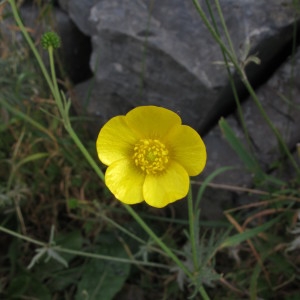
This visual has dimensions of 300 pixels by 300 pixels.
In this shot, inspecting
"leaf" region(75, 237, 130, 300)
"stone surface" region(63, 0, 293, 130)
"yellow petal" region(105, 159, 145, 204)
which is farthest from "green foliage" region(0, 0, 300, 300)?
"yellow petal" region(105, 159, 145, 204)

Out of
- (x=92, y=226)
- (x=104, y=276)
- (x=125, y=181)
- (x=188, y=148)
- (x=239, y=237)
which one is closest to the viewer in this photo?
(x=188, y=148)

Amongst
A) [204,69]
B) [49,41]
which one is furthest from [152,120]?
[204,69]

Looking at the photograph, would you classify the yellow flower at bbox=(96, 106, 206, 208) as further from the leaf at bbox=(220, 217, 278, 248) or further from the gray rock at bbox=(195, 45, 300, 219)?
the gray rock at bbox=(195, 45, 300, 219)

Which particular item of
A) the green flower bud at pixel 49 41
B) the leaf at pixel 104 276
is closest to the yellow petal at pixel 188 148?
the green flower bud at pixel 49 41

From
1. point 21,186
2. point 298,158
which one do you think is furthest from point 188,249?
point 21,186

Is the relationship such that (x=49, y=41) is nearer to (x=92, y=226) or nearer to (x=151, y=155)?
(x=151, y=155)

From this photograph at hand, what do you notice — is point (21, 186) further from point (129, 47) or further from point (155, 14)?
point (155, 14)

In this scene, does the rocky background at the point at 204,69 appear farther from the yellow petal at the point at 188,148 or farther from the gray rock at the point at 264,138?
the yellow petal at the point at 188,148
